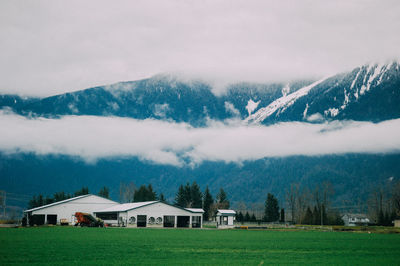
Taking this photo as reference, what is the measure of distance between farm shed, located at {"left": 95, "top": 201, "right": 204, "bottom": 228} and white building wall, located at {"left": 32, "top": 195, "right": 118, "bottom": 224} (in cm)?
728

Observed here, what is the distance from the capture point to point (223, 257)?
24.8m

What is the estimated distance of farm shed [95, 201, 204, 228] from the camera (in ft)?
299

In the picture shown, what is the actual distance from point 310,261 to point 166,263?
7035 millimetres

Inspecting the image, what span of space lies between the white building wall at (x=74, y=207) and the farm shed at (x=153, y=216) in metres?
7.28

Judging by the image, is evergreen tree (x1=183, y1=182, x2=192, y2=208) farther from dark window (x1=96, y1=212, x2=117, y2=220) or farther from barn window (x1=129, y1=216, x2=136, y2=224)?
barn window (x1=129, y1=216, x2=136, y2=224)

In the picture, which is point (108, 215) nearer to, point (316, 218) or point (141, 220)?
point (141, 220)

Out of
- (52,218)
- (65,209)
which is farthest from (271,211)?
(52,218)

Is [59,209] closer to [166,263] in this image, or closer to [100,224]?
[100,224]

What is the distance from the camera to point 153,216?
9288 centimetres

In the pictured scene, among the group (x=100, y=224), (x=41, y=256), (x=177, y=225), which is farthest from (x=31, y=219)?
(x=41, y=256)

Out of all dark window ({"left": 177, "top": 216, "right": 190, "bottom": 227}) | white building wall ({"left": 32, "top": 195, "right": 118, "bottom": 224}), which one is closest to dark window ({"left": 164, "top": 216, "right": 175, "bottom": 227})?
dark window ({"left": 177, "top": 216, "right": 190, "bottom": 227})

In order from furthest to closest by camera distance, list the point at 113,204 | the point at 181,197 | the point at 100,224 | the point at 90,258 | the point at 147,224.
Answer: the point at 181,197, the point at 113,204, the point at 147,224, the point at 100,224, the point at 90,258

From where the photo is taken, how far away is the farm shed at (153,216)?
91000 mm

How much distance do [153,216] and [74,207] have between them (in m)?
18.3
